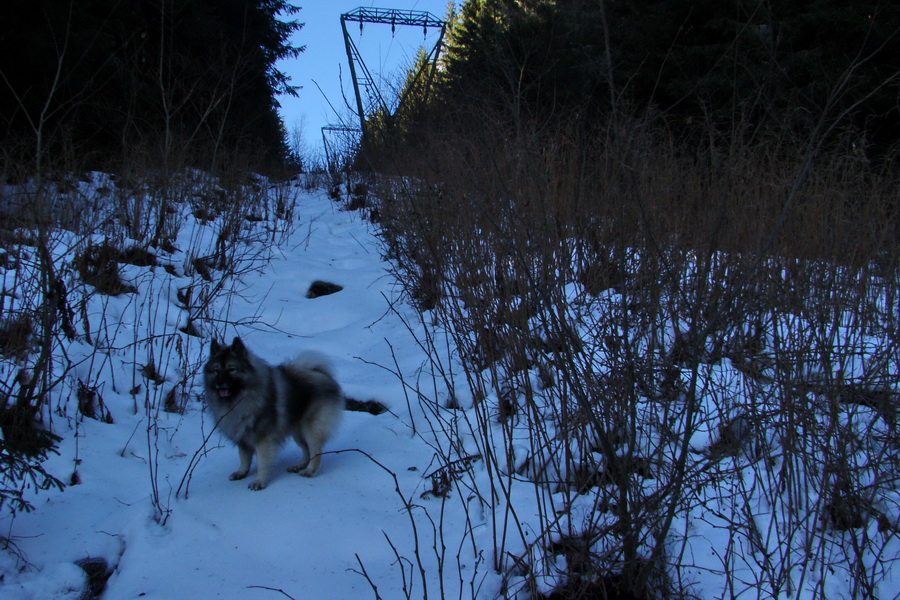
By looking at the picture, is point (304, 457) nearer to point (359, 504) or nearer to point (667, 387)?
point (359, 504)

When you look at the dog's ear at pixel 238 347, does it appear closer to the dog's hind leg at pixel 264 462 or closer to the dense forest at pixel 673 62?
the dog's hind leg at pixel 264 462

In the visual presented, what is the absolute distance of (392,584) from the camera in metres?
2.37

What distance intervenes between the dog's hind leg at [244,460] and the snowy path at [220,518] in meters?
0.08

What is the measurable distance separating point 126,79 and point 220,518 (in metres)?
8.18

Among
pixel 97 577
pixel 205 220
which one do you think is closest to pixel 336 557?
pixel 97 577

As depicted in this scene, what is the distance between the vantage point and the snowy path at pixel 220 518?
2.36 meters

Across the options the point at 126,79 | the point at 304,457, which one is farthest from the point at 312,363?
the point at 126,79

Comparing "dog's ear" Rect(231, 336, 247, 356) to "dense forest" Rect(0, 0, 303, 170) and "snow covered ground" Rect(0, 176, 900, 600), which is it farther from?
"dense forest" Rect(0, 0, 303, 170)

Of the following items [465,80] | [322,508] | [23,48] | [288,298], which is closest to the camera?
[322,508]

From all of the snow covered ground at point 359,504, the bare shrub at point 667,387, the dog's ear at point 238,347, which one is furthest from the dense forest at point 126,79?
the bare shrub at point 667,387

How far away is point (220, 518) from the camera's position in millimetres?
2809

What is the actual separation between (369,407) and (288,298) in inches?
100

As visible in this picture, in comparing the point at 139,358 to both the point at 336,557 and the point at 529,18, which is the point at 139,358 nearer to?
the point at 336,557

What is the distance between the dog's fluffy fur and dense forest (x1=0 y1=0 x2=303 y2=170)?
280cm
